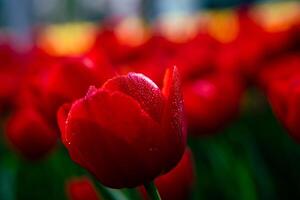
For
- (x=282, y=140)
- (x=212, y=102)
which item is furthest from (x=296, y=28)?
(x=212, y=102)

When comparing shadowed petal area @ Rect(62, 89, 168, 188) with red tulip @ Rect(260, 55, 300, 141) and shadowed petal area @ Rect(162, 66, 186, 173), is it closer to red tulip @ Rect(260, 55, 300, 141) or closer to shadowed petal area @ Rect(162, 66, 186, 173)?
shadowed petal area @ Rect(162, 66, 186, 173)

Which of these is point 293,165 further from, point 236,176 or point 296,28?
point 296,28

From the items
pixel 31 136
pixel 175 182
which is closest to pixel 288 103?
pixel 175 182

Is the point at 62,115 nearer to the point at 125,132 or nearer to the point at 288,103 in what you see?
the point at 125,132

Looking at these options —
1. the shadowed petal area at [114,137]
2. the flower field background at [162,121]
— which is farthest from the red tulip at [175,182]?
the shadowed petal area at [114,137]

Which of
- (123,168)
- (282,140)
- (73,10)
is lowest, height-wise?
(73,10)

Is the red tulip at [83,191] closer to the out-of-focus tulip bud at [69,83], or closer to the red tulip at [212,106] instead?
the out-of-focus tulip bud at [69,83]
